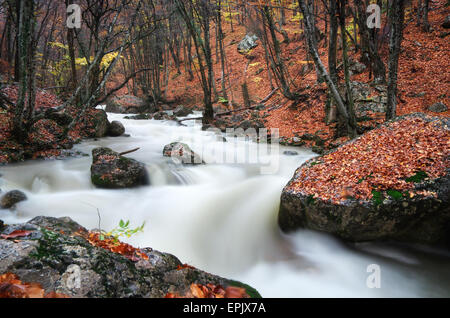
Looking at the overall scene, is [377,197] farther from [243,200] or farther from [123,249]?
[123,249]

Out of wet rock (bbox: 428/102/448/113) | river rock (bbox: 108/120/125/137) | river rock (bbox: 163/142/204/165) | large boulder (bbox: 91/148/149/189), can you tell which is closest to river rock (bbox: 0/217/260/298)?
large boulder (bbox: 91/148/149/189)

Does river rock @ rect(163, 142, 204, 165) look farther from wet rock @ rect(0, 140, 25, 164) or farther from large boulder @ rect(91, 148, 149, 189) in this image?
wet rock @ rect(0, 140, 25, 164)

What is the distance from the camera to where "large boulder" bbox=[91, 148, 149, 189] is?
5273mm

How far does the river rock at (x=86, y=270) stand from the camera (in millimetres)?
1560

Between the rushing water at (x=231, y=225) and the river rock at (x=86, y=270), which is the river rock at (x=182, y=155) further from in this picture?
the river rock at (x=86, y=270)

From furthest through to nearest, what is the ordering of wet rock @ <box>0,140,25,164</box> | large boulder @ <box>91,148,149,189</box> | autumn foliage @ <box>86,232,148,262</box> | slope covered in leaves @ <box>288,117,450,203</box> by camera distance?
wet rock @ <box>0,140,25,164</box>
large boulder @ <box>91,148,149,189</box>
slope covered in leaves @ <box>288,117,450,203</box>
autumn foliage @ <box>86,232,148,262</box>

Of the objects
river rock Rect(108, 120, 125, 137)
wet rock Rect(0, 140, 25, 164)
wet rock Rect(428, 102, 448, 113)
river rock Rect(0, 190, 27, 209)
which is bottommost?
river rock Rect(0, 190, 27, 209)

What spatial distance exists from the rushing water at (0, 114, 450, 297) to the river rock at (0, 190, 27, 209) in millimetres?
135

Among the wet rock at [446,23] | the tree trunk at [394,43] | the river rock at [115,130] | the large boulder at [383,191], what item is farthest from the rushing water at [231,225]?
the wet rock at [446,23]

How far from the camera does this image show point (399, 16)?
211 inches

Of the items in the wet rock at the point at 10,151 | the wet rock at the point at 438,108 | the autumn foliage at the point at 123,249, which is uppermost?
the wet rock at the point at 438,108

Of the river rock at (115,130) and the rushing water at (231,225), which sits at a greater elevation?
the river rock at (115,130)

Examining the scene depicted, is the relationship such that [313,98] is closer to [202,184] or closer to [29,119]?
[202,184]

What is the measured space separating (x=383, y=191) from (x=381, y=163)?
64cm
